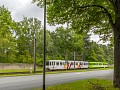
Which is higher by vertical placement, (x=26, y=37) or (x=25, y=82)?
(x=26, y=37)

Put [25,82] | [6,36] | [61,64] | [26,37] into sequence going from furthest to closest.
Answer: [26,37] → [61,64] → [6,36] → [25,82]

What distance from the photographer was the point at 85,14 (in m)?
22.0

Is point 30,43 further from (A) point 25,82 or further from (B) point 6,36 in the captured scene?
(A) point 25,82

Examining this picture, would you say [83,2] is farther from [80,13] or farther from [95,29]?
[95,29]

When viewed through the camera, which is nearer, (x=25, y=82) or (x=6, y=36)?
(x=25, y=82)

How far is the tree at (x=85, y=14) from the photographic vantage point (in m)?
19.3

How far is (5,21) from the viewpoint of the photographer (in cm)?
6775

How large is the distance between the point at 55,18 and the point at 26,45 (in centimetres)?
6759

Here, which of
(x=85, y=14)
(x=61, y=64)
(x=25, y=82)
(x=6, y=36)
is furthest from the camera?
(x=61, y=64)

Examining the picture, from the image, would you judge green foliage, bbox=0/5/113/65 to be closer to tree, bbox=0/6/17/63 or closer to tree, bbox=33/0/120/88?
tree, bbox=0/6/17/63

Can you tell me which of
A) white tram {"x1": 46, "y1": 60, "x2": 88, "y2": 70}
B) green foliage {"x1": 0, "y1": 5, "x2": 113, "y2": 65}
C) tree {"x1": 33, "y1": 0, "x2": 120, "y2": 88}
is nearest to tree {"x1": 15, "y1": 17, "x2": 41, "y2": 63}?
green foliage {"x1": 0, "y1": 5, "x2": 113, "y2": 65}

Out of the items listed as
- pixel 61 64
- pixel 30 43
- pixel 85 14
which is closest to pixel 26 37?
pixel 30 43

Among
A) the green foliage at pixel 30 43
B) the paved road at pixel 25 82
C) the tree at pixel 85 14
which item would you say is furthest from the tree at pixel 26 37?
the tree at pixel 85 14

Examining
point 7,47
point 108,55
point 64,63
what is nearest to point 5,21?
point 7,47
